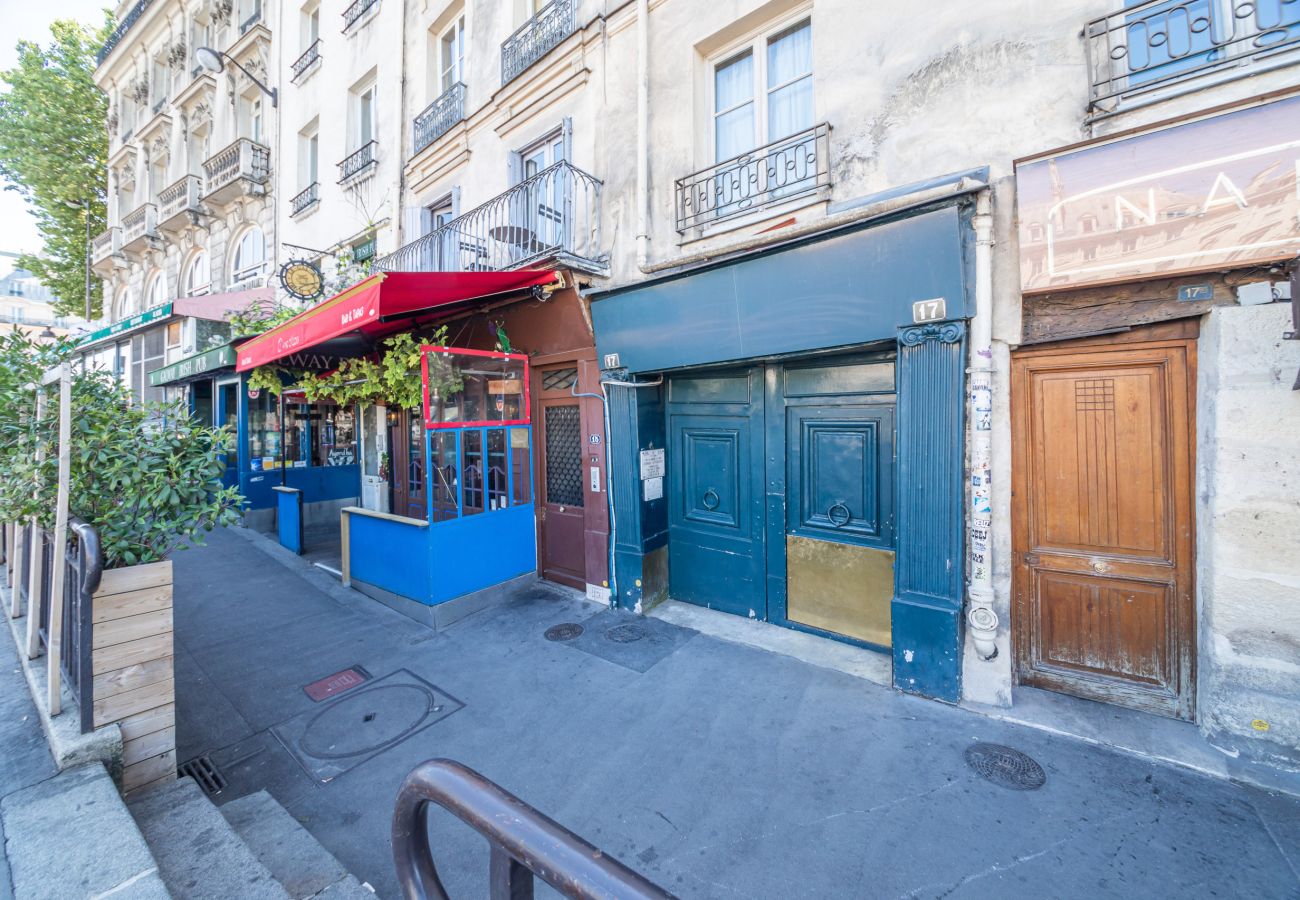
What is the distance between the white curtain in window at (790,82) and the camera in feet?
15.4

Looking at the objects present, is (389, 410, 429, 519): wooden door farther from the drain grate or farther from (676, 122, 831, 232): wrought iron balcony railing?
(676, 122, 831, 232): wrought iron balcony railing

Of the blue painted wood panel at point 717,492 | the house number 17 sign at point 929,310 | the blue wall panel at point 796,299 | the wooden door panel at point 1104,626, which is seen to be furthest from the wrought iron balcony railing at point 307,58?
the wooden door panel at point 1104,626

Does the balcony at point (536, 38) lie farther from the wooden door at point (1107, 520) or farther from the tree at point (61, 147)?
the tree at point (61, 147)

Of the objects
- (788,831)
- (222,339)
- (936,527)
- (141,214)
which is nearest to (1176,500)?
(936,527)

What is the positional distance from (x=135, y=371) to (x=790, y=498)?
18824 millimetres

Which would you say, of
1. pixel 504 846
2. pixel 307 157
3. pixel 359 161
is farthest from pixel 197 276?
pixel 504 846

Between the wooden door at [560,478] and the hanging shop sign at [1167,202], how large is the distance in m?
4.56

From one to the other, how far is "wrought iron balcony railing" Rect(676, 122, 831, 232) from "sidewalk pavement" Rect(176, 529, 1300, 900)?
419 cm

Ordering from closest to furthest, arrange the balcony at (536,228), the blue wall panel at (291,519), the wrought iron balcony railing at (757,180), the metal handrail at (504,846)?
the metal handrail at (504,846) → the wrought iron balcony railing at (757,180) → the balcony at (536,228) → the blue wall panel at (291,519)

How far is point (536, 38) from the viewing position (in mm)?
6645

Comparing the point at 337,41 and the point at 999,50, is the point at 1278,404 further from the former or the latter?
the point at 337,41

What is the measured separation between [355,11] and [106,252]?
14.9 meters

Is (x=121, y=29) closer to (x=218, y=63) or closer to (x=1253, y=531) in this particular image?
(x=218, y=63)

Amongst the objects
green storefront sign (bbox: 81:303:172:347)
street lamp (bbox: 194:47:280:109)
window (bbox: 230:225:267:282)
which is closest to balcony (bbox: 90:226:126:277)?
green storefront sign (bbox: 81:303:172:347)
